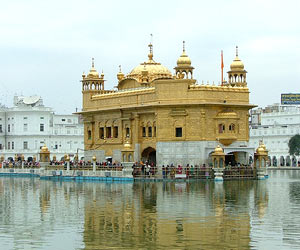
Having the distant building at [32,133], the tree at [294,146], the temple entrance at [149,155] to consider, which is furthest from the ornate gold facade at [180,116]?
the tree at [294,146]

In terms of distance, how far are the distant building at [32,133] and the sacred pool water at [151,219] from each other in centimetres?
5448

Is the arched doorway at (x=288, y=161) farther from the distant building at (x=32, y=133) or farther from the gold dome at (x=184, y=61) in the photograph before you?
the gold dome at (x=184, y=61)

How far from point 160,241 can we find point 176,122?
32087 millimetres

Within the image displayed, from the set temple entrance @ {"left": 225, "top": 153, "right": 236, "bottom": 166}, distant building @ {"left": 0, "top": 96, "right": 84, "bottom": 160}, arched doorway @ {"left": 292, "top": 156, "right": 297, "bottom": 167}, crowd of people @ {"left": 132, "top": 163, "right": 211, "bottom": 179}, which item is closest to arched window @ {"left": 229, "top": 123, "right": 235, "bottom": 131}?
temple entrance @ {"left": 225, "top": 153, "right": 236, "bottom": 166}

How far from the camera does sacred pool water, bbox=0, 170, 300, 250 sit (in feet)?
66.1

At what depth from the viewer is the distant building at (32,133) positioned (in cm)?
9346

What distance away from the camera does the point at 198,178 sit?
163 feet

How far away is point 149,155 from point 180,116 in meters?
5.94

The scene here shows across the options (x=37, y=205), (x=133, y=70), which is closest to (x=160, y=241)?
(x=37, y=205)

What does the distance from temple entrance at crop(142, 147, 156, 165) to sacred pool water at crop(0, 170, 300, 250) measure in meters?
16.5

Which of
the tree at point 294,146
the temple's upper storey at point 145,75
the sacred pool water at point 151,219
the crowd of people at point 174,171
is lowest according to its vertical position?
the sacred pool water at point 151,219

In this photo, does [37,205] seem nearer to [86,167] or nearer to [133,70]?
[86,167]

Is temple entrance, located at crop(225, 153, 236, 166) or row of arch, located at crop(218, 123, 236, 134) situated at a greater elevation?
row of arch, located at crop(218, 123, 236, 134)

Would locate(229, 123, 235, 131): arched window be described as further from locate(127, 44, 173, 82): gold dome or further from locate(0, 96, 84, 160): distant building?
locate(0, 96, 84, 160): distant building
